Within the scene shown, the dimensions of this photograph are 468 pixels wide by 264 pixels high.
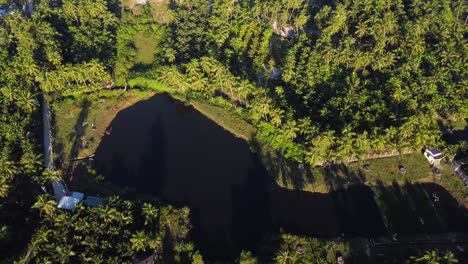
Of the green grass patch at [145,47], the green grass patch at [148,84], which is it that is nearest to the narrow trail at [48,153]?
the green grass patch at [148,84]

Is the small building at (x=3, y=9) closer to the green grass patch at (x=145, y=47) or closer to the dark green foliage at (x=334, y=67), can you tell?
the green grass patch at (x=145, y=47)

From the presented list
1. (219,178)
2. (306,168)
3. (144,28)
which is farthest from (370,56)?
(144,28)

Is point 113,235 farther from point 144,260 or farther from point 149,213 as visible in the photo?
point 144,260

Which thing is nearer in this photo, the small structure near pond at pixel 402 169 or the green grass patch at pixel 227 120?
the small structure near pond at pixel 402 169

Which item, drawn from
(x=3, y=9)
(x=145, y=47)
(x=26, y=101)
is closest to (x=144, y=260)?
(x=26, y=101)

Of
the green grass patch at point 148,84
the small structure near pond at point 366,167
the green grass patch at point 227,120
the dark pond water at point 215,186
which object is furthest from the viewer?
the green grass patch at point 148,84
